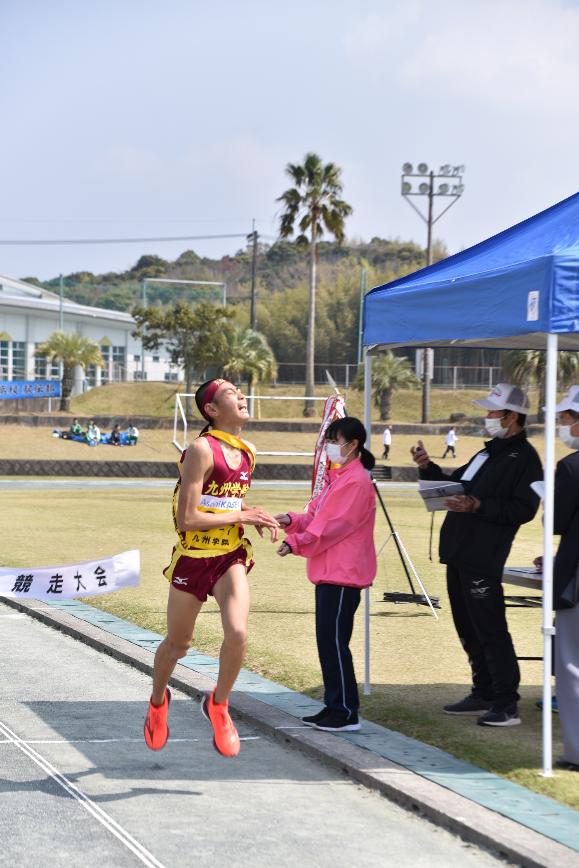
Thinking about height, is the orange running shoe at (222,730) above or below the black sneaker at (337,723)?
above

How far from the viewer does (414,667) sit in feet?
30.8

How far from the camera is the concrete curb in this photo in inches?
200

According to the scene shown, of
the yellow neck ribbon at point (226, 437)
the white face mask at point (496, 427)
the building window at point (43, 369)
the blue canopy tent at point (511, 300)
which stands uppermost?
the building window at point (43, 369)

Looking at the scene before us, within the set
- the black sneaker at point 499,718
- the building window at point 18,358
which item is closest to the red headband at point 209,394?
the black sneaker at point 499,718

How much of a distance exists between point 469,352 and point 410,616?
93.3 m

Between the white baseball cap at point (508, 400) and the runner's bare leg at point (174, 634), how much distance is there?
2230mm

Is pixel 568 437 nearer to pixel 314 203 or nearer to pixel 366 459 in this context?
pixel 366 459

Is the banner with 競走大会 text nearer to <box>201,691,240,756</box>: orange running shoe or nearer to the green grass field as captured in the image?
the green grass field

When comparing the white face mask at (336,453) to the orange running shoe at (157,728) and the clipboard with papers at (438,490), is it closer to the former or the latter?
the clipboard with papers at (438,490)

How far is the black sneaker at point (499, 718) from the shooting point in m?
7.39

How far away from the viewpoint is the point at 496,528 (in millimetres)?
7492

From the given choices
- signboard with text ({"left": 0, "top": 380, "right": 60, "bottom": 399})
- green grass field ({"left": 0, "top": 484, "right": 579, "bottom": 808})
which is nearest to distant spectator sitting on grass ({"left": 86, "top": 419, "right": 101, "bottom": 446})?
signboard with text ({"left": 0, "top": 380, "right": 60, "bottom": 399})

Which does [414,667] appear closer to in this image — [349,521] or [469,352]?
[349,521]

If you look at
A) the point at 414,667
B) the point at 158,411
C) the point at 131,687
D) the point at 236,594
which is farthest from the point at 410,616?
the point at 158,411
